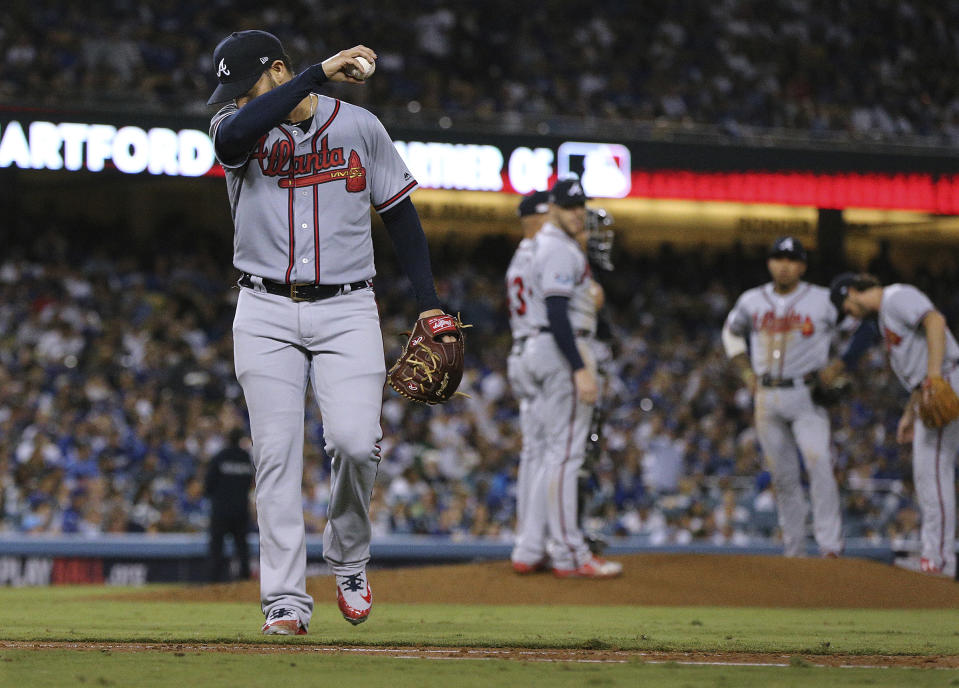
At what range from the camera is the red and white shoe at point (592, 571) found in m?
7.39

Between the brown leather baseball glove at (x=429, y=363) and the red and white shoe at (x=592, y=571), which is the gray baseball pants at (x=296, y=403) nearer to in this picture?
the brown leather baseball glove at (x=429, y=363)

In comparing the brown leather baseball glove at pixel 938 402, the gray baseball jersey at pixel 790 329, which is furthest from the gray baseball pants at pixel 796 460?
the brown leather baseball glove at pixel 938 402

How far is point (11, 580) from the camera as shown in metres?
11.9

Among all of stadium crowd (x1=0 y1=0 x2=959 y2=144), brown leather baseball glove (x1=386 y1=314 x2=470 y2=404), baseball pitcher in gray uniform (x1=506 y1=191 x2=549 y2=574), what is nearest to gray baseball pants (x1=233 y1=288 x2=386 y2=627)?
brown leather baseball glove (x1=386 y1=314 x2=470 y2=404)

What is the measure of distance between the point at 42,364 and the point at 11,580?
4.27 metres

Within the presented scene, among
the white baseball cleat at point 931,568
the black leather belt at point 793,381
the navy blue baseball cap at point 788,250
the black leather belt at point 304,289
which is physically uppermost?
the navy blue baseball cap at point 788,250

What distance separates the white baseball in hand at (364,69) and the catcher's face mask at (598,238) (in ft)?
13.1

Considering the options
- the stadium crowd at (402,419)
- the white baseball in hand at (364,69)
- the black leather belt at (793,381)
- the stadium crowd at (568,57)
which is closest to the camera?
the white baseball in hand at (364,69)

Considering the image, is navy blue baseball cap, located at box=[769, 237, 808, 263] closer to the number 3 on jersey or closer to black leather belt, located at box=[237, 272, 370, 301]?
the number 3 on jersey

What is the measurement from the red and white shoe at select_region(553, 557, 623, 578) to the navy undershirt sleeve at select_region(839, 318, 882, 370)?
2.58 meters

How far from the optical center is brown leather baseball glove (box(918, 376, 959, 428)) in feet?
26.8

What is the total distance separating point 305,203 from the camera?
445cm

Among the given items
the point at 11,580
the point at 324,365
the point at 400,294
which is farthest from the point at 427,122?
the point at 324,365

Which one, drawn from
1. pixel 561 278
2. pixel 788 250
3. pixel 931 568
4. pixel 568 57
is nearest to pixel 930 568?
pixel 931 568
